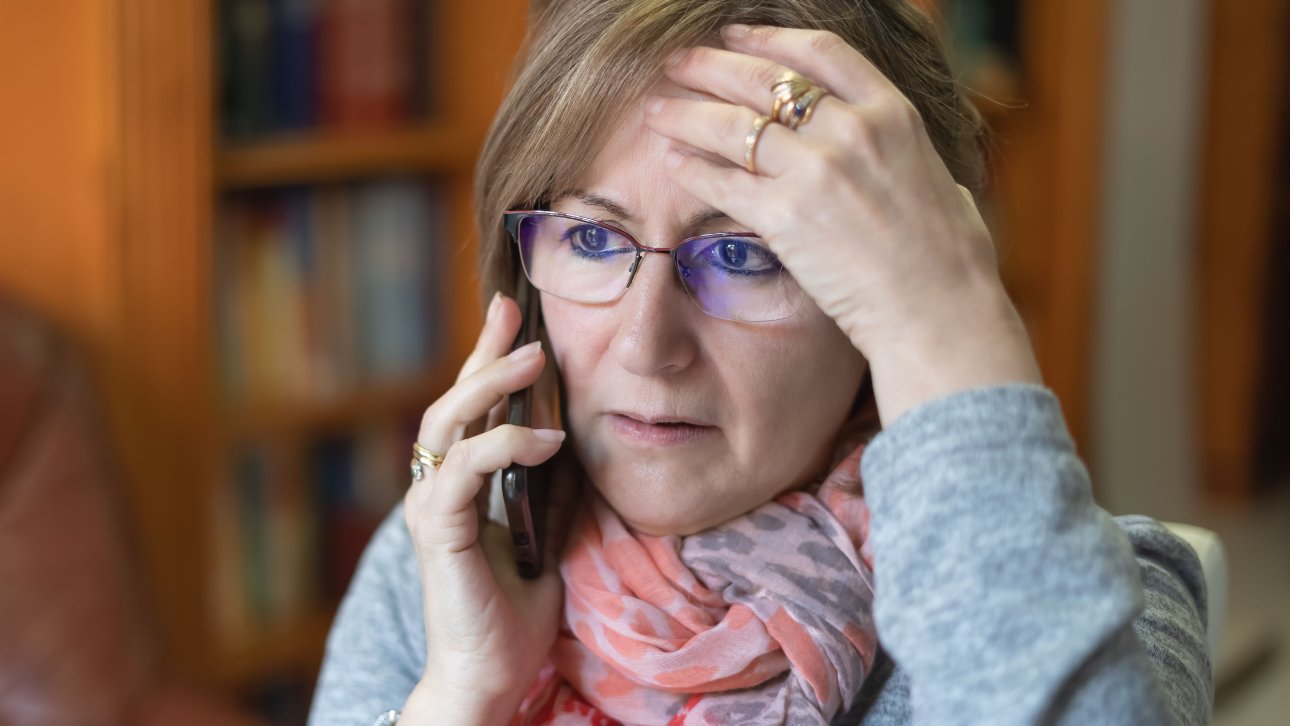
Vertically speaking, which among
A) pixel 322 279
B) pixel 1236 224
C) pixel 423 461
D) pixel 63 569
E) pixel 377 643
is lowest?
pixel 1236 224

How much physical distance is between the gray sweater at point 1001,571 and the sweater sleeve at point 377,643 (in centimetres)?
53

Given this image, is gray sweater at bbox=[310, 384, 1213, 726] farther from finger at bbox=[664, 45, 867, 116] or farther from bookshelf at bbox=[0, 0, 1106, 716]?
bookshelf at bbox=[0, 0, 1106, 716]

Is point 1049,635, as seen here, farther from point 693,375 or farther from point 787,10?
point 787,10

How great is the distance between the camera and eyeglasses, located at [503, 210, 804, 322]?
104cm

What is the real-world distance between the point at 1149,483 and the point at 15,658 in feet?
11.7

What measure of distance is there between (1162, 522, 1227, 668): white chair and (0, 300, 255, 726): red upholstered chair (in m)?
1.26

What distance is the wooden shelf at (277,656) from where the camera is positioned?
2441 mm

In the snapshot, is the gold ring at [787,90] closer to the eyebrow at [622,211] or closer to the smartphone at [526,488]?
the eyebrow at [622,211]

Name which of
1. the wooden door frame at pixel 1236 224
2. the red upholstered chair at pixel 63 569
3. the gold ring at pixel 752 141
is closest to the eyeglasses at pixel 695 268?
the gold ring at pixel 752 141

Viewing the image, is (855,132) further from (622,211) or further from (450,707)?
(450,707)

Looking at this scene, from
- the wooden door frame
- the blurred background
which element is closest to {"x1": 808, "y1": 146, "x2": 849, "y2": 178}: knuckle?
the blurred background

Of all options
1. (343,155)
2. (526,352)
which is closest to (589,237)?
(526,352)

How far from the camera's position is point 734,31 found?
3.35ft

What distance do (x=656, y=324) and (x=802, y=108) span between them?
0.21 metres
